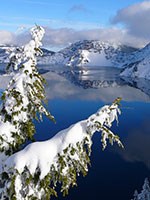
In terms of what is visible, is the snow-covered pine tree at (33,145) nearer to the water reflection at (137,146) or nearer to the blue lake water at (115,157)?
the blue lake water at (115,157)

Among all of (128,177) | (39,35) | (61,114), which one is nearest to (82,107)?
(61,114)

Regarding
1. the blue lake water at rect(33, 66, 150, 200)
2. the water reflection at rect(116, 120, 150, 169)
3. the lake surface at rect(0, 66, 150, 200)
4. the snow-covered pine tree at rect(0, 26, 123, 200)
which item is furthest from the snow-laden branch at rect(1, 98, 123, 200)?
the water reflection at rect(116, 120, 150, 169)

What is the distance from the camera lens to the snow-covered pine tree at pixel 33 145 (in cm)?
721

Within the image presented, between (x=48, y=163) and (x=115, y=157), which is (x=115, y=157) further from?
(x=48, y=163)

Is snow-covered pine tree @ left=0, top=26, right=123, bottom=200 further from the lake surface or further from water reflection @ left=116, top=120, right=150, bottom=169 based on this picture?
water reflection @ left=116, top=120, right=150, bottom=169

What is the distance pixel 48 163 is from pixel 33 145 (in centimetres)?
71

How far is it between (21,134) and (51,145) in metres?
2.02

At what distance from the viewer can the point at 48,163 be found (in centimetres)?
716

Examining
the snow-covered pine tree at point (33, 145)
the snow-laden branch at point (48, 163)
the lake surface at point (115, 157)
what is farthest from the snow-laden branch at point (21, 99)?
the lake surface at point (115, 157)

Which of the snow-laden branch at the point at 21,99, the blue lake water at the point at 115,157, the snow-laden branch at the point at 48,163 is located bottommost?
the blue lake water at the point at 115,157

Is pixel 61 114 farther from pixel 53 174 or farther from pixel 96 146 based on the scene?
pixel 53 174

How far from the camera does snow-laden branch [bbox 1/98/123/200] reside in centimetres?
714

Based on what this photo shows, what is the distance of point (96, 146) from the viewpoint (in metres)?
64.7

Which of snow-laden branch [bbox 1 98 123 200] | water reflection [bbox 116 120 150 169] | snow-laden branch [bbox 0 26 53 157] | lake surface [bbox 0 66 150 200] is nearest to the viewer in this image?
snow-laden branch [bbox 1 98 123 200]
